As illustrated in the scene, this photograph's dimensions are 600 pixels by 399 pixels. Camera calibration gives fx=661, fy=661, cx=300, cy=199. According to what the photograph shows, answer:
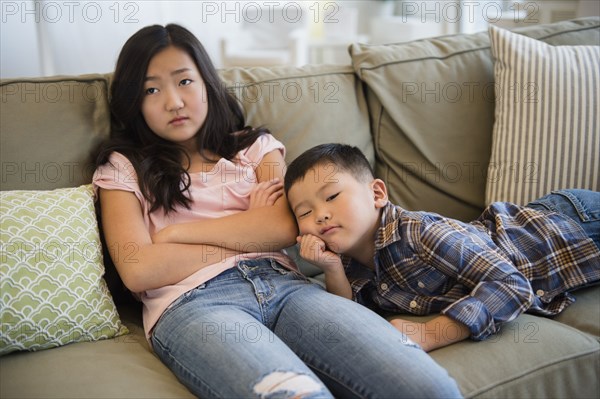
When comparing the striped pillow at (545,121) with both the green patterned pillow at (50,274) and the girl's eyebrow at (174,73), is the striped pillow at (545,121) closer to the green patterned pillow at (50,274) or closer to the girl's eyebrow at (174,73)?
the girl's eyebrow at (174,73)

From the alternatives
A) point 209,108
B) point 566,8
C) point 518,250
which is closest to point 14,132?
point 209,108

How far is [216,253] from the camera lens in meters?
1.45

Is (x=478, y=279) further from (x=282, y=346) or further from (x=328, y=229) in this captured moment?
(x=282, y=346)

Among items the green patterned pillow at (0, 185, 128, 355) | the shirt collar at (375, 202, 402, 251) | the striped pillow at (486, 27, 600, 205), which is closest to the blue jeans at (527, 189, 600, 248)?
the striped pillow at (486, 27, 600, 205)

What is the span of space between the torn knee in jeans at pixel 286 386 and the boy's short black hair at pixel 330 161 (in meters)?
0.47

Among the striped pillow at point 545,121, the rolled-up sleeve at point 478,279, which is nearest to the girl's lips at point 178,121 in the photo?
the rolled-up sleeve at point 478,279

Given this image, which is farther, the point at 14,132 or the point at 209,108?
the point at 209,108

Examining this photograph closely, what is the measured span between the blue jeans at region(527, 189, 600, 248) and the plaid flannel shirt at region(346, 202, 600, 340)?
0.03m

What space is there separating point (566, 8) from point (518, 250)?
1911 millimetres

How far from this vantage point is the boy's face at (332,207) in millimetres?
1405

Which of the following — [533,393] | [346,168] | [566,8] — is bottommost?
[533,393]

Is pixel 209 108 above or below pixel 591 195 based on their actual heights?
above

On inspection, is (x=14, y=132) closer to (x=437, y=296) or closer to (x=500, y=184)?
(x=437, y=296)

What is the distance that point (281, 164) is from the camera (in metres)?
1.65
